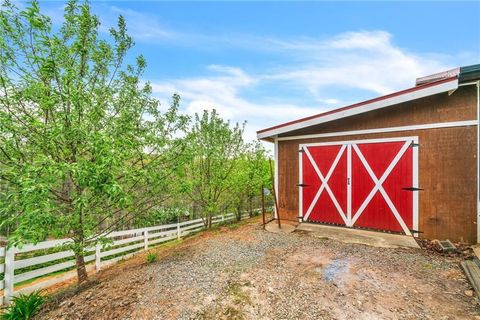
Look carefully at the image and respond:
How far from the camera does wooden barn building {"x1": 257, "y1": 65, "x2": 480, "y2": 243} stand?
4227 millimetres

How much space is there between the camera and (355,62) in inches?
407

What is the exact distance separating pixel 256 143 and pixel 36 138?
8133mm

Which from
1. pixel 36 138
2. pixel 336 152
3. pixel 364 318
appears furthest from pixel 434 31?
pixel 36 138

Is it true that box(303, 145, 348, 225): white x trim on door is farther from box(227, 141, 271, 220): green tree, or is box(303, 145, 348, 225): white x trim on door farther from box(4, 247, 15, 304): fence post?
box(4, 247, 15, 304): fence post

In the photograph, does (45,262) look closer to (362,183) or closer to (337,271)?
(337,271)

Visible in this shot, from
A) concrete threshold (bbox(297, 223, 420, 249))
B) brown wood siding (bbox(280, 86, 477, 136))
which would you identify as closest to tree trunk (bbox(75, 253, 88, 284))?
concrete threshold (bbox(297, 223, 420, 249))

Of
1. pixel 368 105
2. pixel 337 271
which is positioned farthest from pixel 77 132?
pixel 368 105

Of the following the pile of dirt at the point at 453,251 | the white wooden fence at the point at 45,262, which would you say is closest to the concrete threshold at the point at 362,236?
the pile of dirt at the point at 453,251

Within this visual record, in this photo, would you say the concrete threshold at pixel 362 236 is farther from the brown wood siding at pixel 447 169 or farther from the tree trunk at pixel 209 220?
the tree trunk at pixel 209 220

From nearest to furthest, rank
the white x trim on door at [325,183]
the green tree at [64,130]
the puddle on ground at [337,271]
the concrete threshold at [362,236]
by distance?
1. the green tree at [64,130]
2. the puddle on ground at [337,271]
3. the concrete threshold at [362,236]
4. the white x trim on door at [325,183]

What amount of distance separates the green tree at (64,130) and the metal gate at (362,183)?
3.87m

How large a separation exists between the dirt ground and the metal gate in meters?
1.06

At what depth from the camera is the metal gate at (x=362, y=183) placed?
15.6 ft

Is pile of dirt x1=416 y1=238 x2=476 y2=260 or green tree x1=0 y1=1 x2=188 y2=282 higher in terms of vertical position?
green tree x1=0 y1=1 x2=188 y2=282
